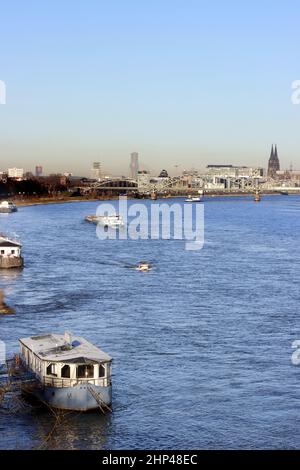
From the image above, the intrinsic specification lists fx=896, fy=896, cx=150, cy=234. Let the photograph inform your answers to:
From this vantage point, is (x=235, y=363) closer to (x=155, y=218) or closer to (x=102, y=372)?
(x=102, y=372)

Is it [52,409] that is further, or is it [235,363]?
[235,363]

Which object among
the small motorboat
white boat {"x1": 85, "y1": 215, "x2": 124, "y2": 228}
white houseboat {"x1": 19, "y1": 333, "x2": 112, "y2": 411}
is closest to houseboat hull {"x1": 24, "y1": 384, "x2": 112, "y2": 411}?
white houseboat {"x1": 19, "y1": 333, "x2": 112, "y2": 411}

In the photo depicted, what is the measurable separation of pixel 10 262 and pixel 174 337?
39.2 feet

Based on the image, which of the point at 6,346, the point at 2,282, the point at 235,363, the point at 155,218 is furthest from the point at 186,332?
the point at 155,218

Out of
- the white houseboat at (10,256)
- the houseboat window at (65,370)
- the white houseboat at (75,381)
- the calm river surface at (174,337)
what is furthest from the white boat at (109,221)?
the houseboat window at (65,370)

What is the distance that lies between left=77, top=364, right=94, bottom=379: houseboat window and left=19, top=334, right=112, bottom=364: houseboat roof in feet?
0.24

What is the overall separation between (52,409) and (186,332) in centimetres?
537

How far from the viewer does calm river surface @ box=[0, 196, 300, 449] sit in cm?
1243

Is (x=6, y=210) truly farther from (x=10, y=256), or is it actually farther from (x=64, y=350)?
(x=64, y=350)

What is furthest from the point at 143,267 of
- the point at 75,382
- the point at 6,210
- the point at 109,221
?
the point at 6,210

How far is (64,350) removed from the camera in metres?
14.0

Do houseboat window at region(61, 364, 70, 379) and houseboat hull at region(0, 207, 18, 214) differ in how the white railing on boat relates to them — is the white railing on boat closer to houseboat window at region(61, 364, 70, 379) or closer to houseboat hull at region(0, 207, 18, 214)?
houseboat window at region(61, 364, 70, 379)
